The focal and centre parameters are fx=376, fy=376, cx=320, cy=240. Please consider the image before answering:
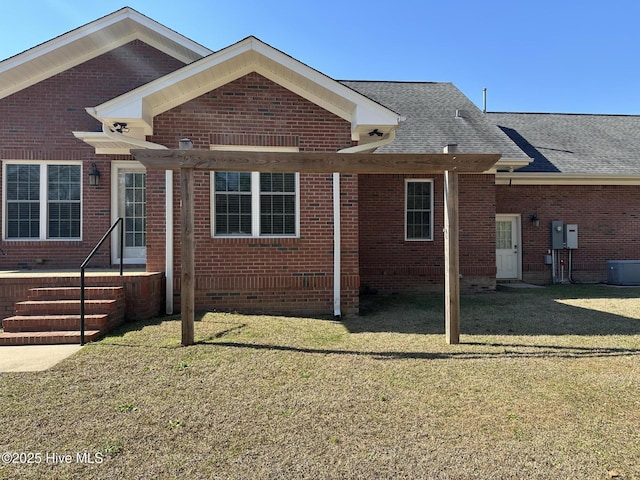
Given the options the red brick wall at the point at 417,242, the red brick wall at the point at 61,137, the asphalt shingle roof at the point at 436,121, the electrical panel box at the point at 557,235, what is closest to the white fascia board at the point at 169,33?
the red brick wall at the point at 61,137

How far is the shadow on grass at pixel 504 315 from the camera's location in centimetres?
606

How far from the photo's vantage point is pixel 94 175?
8.27 m

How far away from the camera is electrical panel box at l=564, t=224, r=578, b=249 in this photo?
Result: 39.0ft

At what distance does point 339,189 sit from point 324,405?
4.35 m

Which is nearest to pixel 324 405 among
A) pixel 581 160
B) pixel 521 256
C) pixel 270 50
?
pixel 270 50

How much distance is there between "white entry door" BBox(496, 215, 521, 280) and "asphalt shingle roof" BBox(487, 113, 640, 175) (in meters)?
1.68

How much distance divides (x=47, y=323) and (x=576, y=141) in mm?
16311

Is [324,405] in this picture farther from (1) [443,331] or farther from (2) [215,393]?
(1) [443,331]

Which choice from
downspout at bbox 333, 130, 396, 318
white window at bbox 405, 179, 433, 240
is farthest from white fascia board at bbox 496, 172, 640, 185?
downspout at bbox 333, 130, 396, 318

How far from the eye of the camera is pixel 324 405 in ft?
10.9

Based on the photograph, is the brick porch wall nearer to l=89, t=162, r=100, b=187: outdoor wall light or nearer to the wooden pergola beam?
the wooden pergola beam

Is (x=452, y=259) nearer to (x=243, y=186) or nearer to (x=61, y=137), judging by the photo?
(x=243, y=186)

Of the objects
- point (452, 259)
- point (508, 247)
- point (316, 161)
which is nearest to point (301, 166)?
point (316, 161)

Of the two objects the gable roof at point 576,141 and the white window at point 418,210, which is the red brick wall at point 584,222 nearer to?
the gable roof at point 576,141
